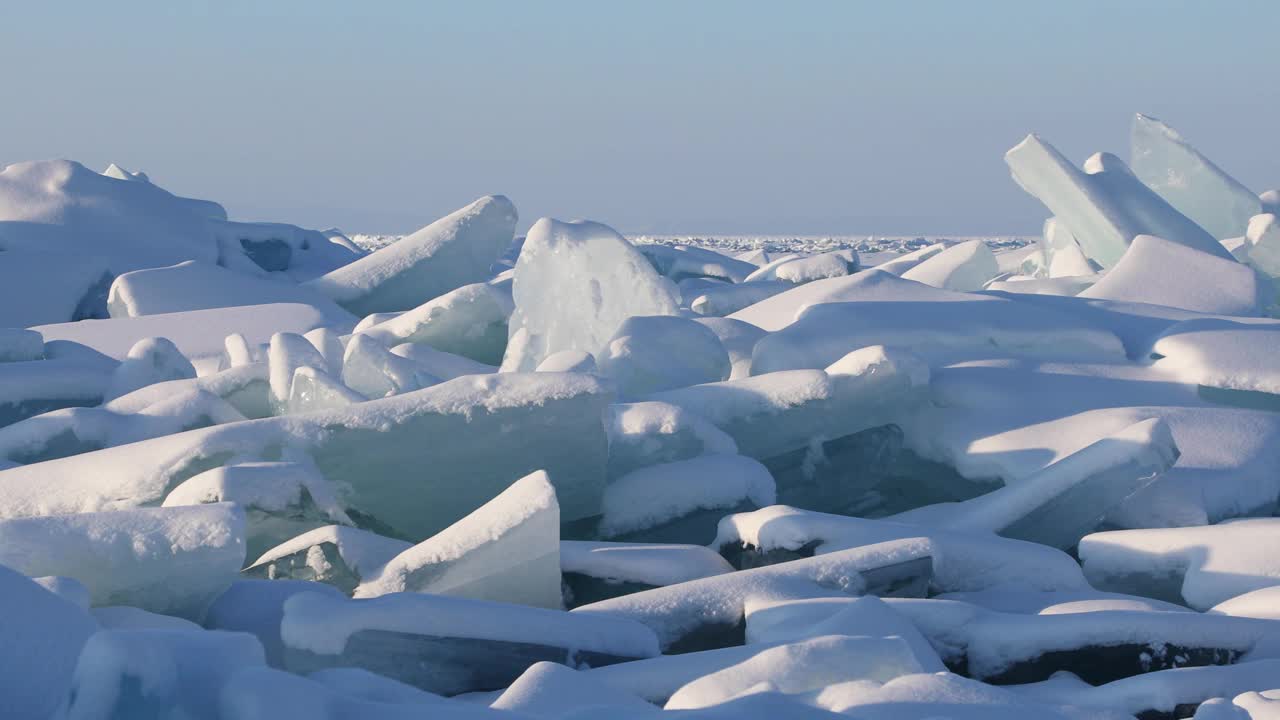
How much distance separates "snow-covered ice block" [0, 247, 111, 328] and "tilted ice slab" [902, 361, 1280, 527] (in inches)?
193

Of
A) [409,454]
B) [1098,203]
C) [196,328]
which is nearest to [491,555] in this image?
[409,454]

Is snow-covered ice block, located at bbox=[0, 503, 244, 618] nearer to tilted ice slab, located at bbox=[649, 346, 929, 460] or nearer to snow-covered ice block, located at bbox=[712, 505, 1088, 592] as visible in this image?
snow-covered ice block, located at bbox=[712, 505, 1088, 592]

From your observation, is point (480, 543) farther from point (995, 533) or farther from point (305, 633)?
point (995, 533)

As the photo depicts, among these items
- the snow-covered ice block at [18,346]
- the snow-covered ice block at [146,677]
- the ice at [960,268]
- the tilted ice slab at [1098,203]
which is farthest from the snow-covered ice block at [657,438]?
the tilted ice slab at [1098,203]

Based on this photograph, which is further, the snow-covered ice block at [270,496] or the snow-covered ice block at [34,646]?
the snow-covered ice block at [270,496]

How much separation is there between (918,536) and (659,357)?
1307 millimetres

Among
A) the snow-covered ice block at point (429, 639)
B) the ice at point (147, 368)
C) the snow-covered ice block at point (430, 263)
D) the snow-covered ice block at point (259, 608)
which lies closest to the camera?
the snow-covered ice block at point (429, 639)

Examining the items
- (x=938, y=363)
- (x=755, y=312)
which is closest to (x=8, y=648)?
(x=938, y=363)

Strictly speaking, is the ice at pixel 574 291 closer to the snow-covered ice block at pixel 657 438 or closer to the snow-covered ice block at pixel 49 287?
the snow-covered ice block at pixel 657 438

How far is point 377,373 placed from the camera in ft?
11.6

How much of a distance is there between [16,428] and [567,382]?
4.82 ft

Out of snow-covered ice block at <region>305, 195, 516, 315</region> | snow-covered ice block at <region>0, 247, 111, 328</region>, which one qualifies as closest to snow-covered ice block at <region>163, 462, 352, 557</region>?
snow-covered ice block at <region>305, 195, 516, 315</region>

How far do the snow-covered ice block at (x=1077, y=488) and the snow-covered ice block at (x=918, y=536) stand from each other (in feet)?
0.71

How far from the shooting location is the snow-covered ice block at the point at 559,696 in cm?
166
